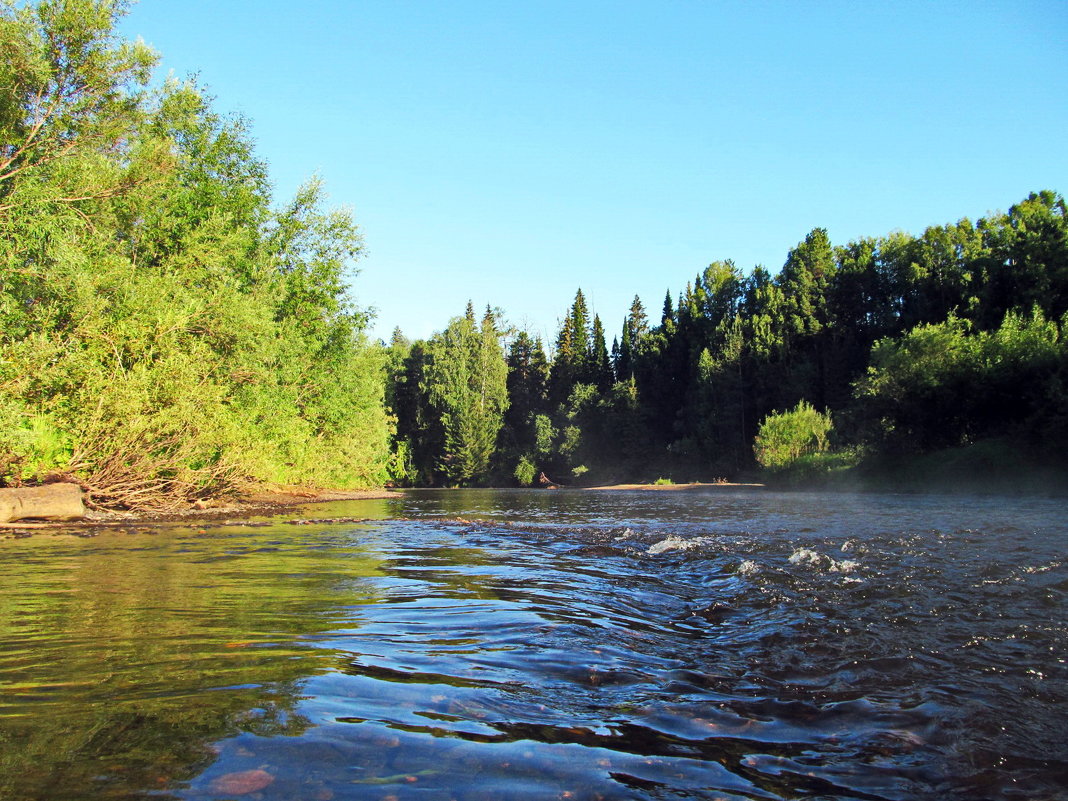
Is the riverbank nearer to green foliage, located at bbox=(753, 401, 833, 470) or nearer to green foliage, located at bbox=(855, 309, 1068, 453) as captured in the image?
green foliage, located at bbox=(855, 309, 1068, 453)

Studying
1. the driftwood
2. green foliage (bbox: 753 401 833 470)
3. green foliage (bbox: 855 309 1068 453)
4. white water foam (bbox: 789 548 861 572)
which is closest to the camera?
white water foam (bbox: 789 548 861 572)

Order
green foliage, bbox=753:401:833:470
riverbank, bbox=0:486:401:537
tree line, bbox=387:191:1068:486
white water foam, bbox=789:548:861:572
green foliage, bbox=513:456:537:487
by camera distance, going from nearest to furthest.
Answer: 1. white water foam, bbox=789:548:861:572
2. riverbank, bbox=0:486:401:537
3. tree line, bbox=387:191:1068:486
4. green foliage, bbox=753:401:833:470
5. green foliage, bbox=513:456:537:487

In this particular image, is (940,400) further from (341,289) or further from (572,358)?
(572,358)

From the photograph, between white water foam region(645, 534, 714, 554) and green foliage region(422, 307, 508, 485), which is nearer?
white water foam region(645, 534, 714, 554)

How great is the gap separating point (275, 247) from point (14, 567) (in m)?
22.0

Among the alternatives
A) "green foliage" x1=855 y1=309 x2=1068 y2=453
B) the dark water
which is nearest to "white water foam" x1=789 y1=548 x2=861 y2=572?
the dark water

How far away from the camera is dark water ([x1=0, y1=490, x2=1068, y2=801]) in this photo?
250 cm

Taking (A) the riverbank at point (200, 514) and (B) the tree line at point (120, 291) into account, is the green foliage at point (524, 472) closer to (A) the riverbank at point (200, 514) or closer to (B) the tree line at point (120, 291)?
(A) the riverbank at point (200, 514)

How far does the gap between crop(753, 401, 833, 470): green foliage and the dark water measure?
36.4m

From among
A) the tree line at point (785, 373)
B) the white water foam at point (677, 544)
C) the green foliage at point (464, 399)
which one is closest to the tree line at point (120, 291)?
the white water foam at point (677, 544)

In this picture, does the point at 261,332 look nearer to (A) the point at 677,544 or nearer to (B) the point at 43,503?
(B) the point at 43,503

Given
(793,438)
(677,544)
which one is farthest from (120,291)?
(793,438)

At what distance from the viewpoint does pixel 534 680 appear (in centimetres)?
373

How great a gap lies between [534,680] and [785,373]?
208 feet
